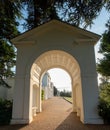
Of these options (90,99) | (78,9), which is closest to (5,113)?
(90,99)

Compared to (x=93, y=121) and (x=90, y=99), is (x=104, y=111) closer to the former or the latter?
(x=93, y=121)

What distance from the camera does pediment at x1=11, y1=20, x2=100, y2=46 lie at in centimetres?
1052

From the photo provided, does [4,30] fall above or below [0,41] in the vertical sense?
above

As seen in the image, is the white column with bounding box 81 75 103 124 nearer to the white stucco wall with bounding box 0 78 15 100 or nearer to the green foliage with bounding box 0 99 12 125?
the green foliage with bounding box 0 99 12 125

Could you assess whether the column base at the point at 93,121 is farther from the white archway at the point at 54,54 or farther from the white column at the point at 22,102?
the white column at the point at 22,102

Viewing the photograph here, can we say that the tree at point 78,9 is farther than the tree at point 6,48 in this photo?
No

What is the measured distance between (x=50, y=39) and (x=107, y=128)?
6.41 m

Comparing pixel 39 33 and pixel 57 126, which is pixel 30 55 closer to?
pixel 39 33

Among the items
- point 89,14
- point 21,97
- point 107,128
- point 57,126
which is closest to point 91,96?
point 107,128

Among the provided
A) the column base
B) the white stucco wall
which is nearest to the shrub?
the column base

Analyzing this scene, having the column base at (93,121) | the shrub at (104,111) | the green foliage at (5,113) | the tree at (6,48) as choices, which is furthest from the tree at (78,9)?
the green foliage at (5,113)

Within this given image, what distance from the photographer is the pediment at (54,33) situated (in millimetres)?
10523

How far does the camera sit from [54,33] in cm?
1095

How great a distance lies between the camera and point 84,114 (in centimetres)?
920
